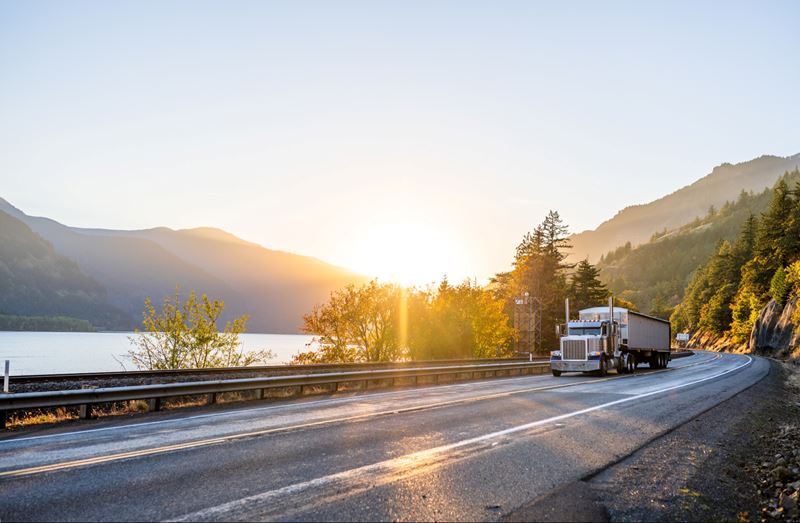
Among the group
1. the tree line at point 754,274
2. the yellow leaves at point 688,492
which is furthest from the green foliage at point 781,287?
the yellow leaves at point 688,492

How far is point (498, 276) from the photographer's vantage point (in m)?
89.6

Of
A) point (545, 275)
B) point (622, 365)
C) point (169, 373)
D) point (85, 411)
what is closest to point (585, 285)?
point (545, 275)

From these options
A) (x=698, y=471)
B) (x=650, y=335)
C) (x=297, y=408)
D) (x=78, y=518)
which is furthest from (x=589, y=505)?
(x=650, y=335)

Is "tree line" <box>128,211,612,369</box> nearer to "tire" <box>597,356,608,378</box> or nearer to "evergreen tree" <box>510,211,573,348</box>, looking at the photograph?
"evergreen tree" <box>510,211,573,348</box>

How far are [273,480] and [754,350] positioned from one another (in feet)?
305

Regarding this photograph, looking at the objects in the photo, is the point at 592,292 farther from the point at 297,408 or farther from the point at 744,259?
the point at 297,408

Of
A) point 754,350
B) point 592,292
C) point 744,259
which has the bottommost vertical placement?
point 754,350

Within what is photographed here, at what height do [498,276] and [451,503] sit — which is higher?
[498,276]

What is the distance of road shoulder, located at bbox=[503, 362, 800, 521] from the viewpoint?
5648mm

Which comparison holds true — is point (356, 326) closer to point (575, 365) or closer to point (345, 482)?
point (575, 365)

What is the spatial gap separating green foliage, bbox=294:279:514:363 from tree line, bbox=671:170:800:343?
37.3 meters

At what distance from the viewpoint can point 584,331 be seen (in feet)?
99.9

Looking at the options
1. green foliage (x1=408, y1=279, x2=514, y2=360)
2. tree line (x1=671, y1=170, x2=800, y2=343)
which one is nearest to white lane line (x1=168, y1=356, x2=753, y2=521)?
green foliage (x1=408, y1=279, x2=514, y2=360)

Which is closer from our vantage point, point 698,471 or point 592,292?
point 698,471
